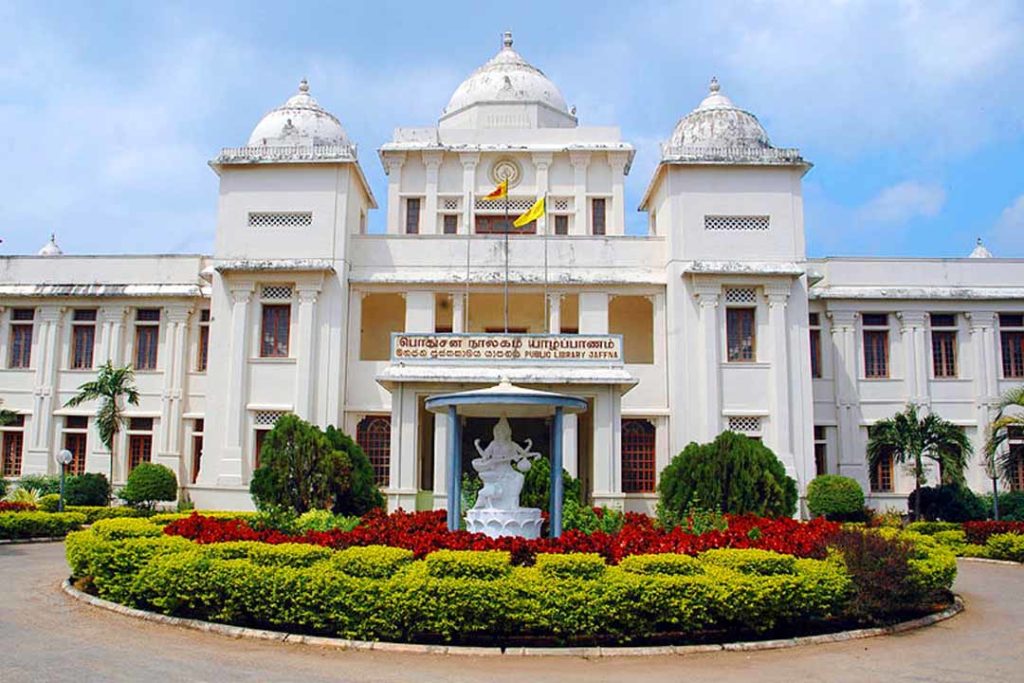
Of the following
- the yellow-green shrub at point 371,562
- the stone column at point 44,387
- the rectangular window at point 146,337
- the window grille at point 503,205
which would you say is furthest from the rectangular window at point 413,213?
the yellow-green shrub at point 371,562

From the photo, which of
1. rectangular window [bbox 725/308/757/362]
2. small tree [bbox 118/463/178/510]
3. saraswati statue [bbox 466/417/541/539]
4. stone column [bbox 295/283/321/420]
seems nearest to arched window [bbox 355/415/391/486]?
stone column [bbox 295/283/321/420]

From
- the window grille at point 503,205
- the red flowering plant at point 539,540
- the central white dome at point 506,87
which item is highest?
the central white dome at point 506,87

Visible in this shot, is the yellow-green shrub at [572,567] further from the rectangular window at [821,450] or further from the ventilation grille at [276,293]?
the rectangular window at [821,450]

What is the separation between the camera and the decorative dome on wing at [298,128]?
24.4 m

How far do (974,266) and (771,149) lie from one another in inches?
308

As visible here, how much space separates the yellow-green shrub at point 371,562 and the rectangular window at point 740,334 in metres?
14.7

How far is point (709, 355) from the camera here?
21906mm

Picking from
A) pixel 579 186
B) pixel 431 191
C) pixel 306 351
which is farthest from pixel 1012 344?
pixel 306 351

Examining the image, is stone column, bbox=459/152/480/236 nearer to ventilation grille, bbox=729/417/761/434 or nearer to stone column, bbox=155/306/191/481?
stone column, bbox=155/306/191/481

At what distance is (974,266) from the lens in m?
25.7

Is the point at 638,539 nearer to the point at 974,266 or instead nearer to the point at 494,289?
the point at 494,289

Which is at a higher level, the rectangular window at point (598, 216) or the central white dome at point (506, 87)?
the central white dome at point (506, 87)

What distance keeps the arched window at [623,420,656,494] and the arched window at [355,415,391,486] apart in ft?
20.1

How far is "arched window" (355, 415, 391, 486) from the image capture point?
890 inches
